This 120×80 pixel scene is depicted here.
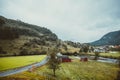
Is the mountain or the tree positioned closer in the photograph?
the tree

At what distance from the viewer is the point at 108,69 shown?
3231 centimetres

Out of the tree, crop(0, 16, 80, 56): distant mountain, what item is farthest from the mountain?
the tree

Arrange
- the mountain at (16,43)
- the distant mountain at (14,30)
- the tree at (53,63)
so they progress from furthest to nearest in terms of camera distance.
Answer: the distant mountain at (14,30) < the mountain at (16,43) < the tree at (53,63)

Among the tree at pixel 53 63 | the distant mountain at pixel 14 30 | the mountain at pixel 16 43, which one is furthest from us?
the distant mountain at pixel 14 30

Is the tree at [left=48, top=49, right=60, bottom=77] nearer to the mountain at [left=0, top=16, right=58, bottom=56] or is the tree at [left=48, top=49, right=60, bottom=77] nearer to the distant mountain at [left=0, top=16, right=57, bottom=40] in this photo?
the mountain at [left=0, top=16, right=58, bottom=56]

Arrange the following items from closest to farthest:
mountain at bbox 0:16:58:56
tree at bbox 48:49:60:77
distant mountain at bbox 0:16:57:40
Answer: tree at bbox 48:49:60:77 → mountain at bbox 0:16:58:56 → distant mountain at bbox 0:16:57:40

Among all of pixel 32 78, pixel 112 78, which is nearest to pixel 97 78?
pixel 112 78

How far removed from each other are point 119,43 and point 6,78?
960 inches

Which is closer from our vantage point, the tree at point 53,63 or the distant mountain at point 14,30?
the tree at point 53,63

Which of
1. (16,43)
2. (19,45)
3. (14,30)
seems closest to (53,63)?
(19,45)

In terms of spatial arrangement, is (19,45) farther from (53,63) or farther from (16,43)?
(53,63)

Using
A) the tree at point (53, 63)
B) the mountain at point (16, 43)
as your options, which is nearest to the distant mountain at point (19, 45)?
the mountain at point (16, 43)

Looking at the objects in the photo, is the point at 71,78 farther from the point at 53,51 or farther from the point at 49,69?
the point at 53,51

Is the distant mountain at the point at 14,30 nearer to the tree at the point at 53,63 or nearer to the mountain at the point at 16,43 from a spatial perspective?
the mountain at the point at 16,43
